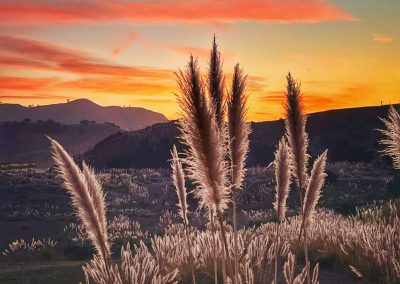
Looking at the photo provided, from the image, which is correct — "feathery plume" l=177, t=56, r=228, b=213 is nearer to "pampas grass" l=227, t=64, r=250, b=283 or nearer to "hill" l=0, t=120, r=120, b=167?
"pampas grass" l=227, t=64, r=250, b=283

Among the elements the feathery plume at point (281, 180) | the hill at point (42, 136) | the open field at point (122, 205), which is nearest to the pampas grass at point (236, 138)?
the feathery plume at point (281, 180)

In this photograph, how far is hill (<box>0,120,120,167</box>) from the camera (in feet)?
382

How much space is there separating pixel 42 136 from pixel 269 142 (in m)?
70.0

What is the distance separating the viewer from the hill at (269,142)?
60.5 m

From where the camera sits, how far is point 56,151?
11.7 ft

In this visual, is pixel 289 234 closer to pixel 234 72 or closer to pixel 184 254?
pixel 184 254

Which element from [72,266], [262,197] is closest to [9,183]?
[262,197]

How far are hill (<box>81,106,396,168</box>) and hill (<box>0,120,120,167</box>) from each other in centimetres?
4698

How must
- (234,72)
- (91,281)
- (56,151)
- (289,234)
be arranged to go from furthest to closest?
(289,234) → (91,281) → (234,72) → (56,151)

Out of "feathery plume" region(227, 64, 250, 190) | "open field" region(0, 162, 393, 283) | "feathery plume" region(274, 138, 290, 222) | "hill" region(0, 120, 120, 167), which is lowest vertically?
"open field" region(0, 162, 393, 283)

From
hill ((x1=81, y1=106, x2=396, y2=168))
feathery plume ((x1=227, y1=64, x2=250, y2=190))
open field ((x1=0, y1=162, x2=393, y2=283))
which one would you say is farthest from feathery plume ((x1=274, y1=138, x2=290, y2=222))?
hill ((x1=81, y1=106, x2=396, y2=168))

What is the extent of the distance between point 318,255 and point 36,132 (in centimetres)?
12053

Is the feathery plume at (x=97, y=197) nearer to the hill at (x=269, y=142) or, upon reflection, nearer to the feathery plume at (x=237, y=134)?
the feathery plume at (x=237, y=134)

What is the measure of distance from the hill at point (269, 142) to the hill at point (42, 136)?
46977 millimetres
